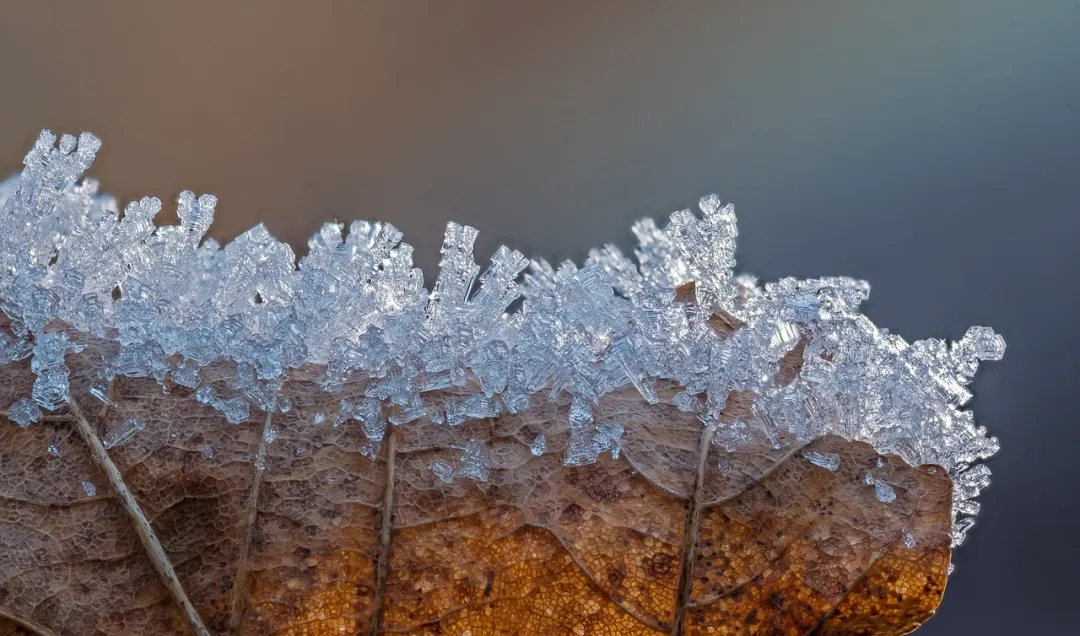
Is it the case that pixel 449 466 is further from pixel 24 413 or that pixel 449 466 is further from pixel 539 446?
pixel 24 413

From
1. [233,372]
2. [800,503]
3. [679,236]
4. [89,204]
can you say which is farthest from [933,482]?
[89,204]

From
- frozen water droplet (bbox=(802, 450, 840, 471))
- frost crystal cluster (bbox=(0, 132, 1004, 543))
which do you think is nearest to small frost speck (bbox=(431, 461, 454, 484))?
frost crystal cluster (bbox=(0, 132, 1004, 543))

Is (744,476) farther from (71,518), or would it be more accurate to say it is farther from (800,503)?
(71,518)

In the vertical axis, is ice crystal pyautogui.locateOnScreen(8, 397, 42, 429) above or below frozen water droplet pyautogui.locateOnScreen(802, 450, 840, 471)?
below

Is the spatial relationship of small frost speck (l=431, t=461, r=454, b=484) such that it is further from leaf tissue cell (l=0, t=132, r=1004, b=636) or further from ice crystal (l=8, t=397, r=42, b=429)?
ice crystal (l=8, t=397, r=42, b=429)

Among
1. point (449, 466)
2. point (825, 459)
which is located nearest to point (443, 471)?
point (449, 466)

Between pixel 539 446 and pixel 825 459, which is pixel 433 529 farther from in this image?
pixel 825 459

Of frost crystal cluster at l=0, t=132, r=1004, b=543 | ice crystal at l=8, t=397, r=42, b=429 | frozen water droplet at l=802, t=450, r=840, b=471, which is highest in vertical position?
frost crystal cluster at l=0, t=132, r=1004, b=543
